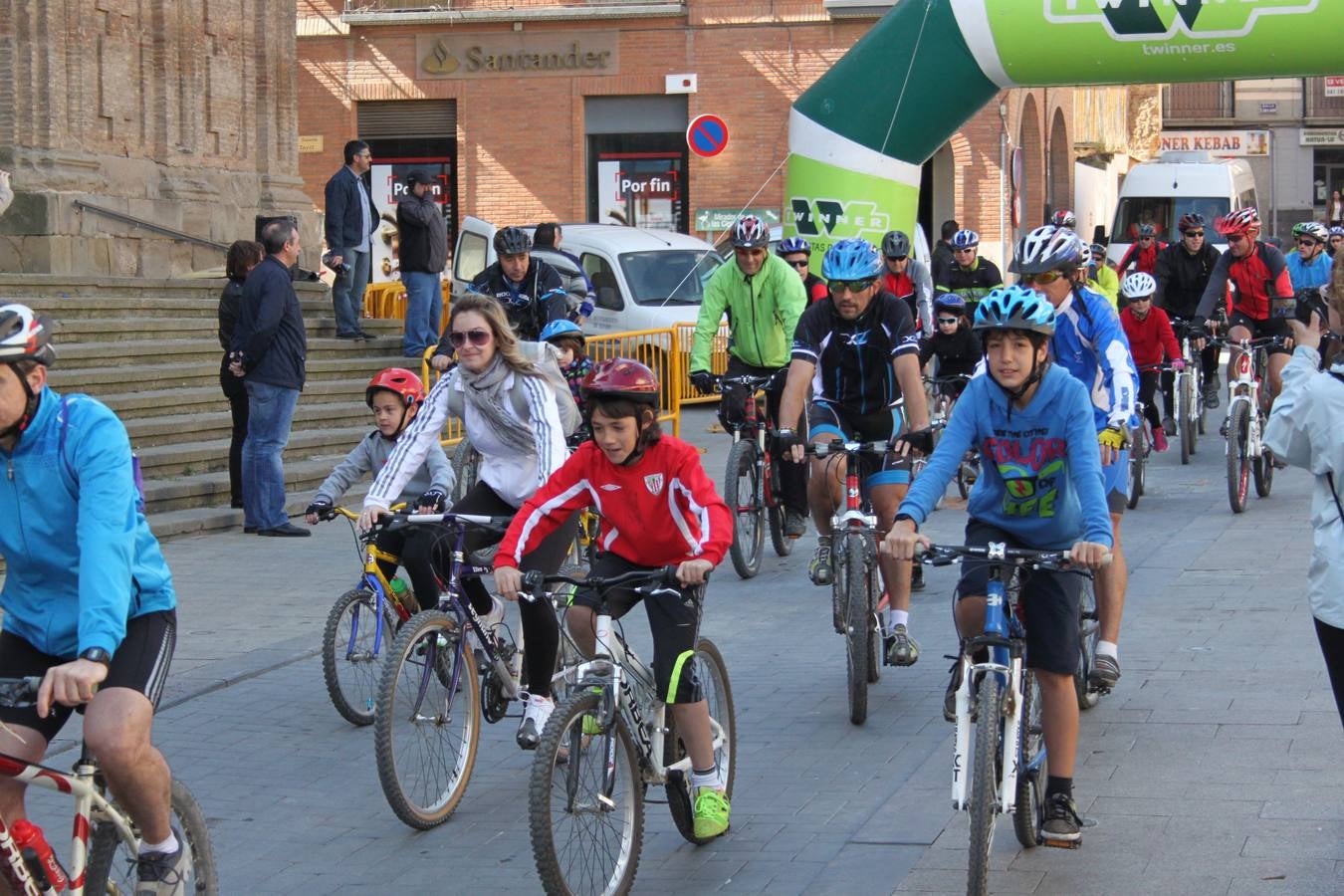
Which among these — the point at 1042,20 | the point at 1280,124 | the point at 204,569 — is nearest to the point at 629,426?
the point at 204,569

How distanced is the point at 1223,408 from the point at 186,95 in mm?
11269

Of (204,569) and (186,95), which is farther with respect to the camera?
(186,95)

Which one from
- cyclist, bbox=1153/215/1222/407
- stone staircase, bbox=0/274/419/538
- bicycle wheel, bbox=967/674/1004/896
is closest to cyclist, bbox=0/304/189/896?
bicycle wheel, bbox=967/674/1004/896

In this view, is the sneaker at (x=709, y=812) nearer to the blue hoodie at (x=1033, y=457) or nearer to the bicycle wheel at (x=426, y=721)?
the bicycle wheel at (x=426, y=721)

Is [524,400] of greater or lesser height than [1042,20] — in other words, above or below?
below

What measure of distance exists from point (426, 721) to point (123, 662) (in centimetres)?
207

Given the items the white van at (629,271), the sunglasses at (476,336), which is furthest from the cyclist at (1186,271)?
the sunglasses at (476,336)

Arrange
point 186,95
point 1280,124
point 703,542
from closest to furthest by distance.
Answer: point 703,542 < point 186,95 < point 1280,124

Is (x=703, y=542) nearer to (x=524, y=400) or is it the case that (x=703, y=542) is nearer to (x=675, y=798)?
(x=675, y=798)

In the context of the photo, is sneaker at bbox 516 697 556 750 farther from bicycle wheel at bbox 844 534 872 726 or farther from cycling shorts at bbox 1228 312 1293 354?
cycling shorts at bbox 1228 312 1293 354

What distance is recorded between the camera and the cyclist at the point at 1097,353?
7133mm

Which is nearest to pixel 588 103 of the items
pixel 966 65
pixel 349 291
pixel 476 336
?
pixel 349 291

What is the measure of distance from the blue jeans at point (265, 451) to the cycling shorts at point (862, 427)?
480 cm

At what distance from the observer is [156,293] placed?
56.1 feet
